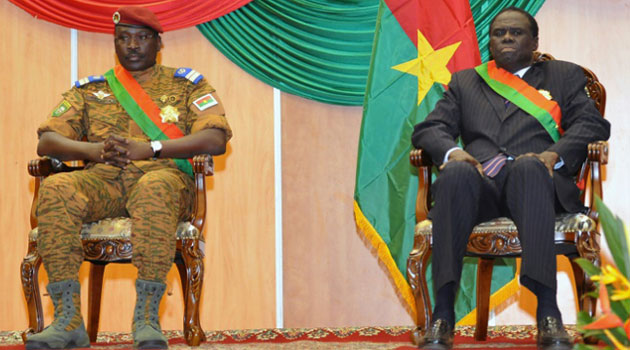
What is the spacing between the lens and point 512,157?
→ 9.38ft

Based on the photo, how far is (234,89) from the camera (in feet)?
14.5

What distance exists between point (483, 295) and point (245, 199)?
1695mm

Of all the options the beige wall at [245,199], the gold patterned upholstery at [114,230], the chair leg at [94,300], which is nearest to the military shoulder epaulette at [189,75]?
the gold patterned upholstery at [114,230]

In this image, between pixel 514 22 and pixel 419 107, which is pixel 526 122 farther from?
pixel 419 107

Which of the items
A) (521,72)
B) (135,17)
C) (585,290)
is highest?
(135,17)

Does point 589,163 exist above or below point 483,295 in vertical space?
above

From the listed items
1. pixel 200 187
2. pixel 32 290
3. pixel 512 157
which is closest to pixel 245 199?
pixel 200 187

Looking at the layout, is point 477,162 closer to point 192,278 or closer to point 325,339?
point 325,339

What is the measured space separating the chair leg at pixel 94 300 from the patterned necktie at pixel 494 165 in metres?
1.69

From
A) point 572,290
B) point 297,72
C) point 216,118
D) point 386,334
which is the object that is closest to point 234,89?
point 297,72

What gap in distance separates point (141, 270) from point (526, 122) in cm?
154

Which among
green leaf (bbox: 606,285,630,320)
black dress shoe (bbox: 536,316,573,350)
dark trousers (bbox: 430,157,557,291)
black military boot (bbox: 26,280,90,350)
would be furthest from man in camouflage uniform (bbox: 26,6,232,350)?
green leaf (bbox: 606,285,630,320)

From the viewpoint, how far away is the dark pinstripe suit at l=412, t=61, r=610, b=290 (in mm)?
2447

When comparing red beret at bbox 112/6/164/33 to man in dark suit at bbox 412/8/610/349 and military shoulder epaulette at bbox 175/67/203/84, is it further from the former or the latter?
man in dark suit at bbox 412/8/610/349
